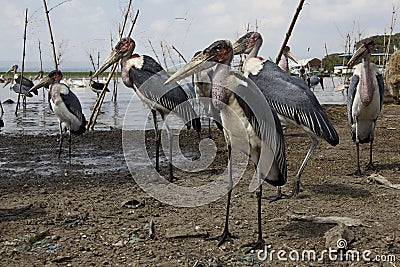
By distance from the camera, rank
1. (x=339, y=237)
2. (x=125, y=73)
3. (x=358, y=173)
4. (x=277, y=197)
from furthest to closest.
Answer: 1. (x=125, y=73)
2. (x=358, y=173)
3. (x=277, y=197)
4. (x=339, y=237)

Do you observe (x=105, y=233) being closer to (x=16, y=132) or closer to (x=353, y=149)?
(x=353, y=149)

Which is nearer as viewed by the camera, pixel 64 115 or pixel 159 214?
pixel 159 214

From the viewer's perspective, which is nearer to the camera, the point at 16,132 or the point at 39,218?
the point at 39,218

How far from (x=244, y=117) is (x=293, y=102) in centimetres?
200

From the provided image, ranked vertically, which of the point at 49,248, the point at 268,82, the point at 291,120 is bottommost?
the point at 49,248

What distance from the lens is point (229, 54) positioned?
5117 mm

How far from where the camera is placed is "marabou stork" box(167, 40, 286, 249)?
15.7 feet

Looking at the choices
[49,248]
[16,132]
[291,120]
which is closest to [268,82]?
[291,120]

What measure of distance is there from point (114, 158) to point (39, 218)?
3678 mm

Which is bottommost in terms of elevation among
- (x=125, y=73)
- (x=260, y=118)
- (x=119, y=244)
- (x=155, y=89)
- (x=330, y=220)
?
(x=119, y=244)

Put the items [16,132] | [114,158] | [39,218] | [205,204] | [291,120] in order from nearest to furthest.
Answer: [39,218] → [205,204] → [291,120] → [114,158] → [16,132]

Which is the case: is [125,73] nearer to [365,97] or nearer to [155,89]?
[155,89]

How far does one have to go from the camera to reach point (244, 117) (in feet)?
15.8

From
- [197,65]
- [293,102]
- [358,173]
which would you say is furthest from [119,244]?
[358,173]
